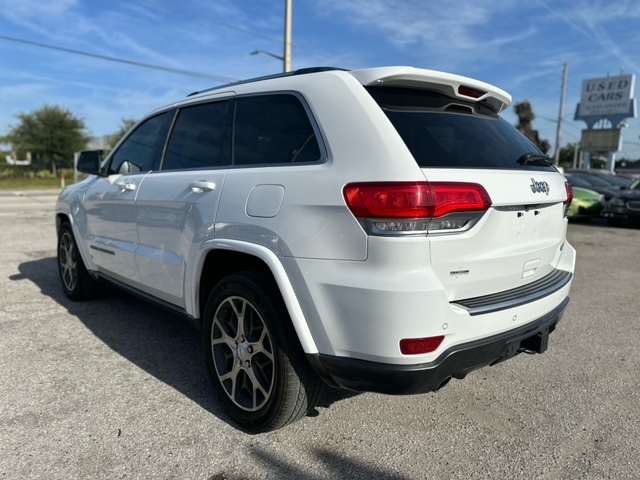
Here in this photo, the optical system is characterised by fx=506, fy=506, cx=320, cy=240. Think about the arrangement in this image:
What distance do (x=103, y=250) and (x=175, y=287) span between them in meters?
1.38

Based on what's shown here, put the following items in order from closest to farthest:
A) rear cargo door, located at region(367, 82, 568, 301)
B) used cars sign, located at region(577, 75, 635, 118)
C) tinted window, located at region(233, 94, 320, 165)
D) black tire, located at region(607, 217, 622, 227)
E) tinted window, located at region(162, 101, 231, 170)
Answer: rear cargo door, located at region(367, 82, 568, 301), tinted window, located at region(233, 94, 320, 165), tinted window, located at region(162, 101, 231, 170), black tire, located at region(607, 217, 622, 227), used cars sign, located at region(577, 75, 635, 118)

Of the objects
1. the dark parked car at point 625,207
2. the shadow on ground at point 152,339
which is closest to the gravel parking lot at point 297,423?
the shadow on ground at point 152,339

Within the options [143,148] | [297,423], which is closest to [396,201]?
[297,423]

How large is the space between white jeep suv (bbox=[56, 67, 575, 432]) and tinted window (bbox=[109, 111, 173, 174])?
552 mm

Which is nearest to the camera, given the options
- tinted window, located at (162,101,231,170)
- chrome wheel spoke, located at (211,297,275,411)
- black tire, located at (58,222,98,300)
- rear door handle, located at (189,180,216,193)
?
chrome wheel spoke, located at (211,297,275,411)

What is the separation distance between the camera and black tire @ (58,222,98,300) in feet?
16.4

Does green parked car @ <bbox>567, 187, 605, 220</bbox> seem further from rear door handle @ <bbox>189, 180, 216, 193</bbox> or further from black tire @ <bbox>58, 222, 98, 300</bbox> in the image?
rear door handle @ <bbox>189, 180, 216, 193</bbox>

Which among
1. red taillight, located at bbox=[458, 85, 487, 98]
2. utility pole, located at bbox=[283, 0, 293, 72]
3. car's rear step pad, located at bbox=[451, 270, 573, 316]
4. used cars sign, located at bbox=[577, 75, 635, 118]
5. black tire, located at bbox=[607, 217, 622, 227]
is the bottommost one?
black tire, located at bbox=[607, 217, 622, 227]

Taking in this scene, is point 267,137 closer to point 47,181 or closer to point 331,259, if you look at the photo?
point 331,259

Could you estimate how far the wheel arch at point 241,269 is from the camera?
237 cm

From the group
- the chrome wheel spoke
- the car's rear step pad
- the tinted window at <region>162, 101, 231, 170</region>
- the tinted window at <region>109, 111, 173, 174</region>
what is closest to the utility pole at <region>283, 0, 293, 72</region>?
the tinted window at <region>109, 111, 173, 174</region>

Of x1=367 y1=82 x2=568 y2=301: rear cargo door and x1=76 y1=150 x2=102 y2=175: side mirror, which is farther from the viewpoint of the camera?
x1=76 y1=150 x2=102 y2=175: side mirror

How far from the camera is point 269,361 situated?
8.75 feet

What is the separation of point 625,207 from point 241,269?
13.7 meters
